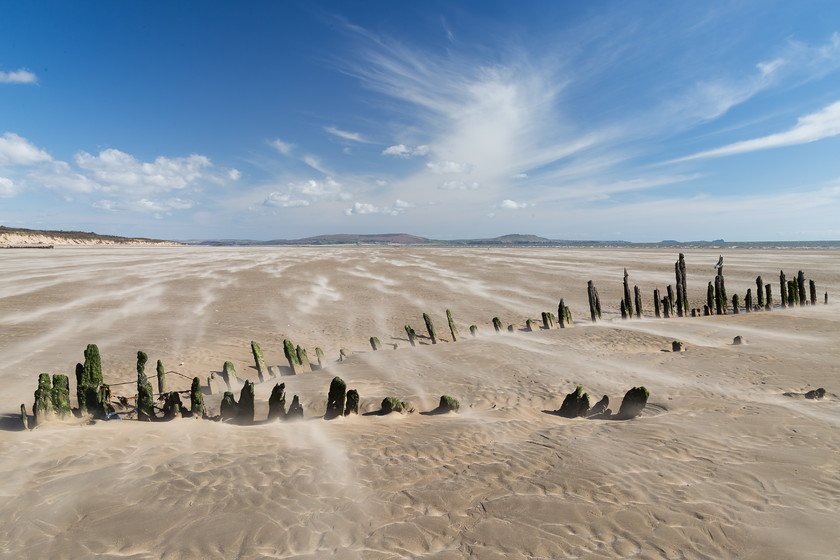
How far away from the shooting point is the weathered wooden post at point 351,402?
23.7 feet

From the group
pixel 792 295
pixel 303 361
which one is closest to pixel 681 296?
pixel 792 295

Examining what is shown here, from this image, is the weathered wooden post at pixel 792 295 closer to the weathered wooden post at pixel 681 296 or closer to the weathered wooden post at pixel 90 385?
the weathered wooden post at pixel 681 296

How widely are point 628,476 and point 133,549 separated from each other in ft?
17.8

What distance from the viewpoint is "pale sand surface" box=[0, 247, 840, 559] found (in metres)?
3.85

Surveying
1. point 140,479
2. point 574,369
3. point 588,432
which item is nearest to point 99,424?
point 140,479

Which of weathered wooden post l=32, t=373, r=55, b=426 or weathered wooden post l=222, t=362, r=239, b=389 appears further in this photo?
weathered wooden post l=222, t=362, r=239, b=389

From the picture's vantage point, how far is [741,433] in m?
6.15

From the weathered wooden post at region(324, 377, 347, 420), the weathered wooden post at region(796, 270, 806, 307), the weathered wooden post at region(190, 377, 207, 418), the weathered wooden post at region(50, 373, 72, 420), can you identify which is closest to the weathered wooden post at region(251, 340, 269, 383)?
the weathered wooden post at region(190, 377, 207, 418)

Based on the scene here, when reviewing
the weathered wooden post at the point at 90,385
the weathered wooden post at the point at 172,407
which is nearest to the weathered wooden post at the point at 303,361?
the weathered wooden post at the point at 172,407

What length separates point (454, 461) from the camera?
5359 mm

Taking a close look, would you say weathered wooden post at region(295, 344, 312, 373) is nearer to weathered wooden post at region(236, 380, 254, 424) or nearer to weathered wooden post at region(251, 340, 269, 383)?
weathered wooden post at region(251, 340, 269, 383)

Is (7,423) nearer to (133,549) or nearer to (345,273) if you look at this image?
(133,549)

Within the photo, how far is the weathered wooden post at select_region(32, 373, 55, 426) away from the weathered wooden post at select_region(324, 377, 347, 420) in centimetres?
438

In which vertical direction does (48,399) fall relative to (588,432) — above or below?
above
